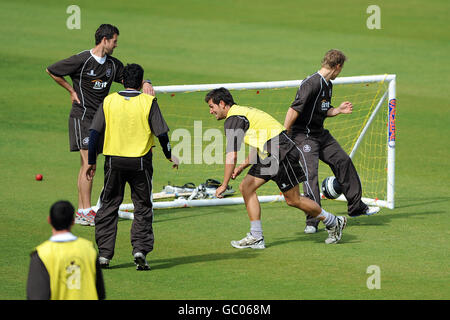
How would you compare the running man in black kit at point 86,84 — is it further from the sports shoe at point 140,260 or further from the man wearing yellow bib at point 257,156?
the sports shoe at point 140,260

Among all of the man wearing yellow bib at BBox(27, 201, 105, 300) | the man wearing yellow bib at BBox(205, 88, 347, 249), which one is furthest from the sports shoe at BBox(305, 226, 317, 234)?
the man wearing yellow bib at BBox(27, 201, 105, 300)

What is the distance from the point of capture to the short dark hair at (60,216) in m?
5.85

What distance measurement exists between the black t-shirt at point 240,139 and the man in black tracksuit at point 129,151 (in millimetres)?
724

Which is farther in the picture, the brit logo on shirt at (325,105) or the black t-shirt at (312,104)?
the brit logo on shirt at (325,105)

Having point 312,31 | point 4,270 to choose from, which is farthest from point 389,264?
point 312,31

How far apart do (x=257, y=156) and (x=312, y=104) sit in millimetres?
1435

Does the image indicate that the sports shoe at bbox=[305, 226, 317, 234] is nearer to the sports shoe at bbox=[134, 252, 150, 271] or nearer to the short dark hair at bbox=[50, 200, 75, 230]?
the sports shoe at bbox=[134, 252, 150, 271]

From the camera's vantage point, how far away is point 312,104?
11.0 m

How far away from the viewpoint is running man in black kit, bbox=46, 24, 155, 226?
11.3 metres

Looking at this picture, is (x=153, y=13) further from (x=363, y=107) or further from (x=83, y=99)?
(x=83, y=99)

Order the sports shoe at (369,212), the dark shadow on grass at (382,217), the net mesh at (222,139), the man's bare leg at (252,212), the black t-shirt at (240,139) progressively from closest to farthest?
1. the black t-shirt at (240,139)
2. the man's bare leg at (252,212)
3. the sports shoe at (369,212)
4. the dark shadow on grass at (382,217)
5. the net mesh at (222,139)

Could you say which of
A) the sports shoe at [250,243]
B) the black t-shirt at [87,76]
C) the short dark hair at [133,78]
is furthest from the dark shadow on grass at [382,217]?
the short dark hair at [133,78]

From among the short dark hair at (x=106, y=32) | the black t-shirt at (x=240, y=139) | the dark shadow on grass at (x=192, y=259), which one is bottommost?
the dark shadow on grass at (x=192, y=259)
